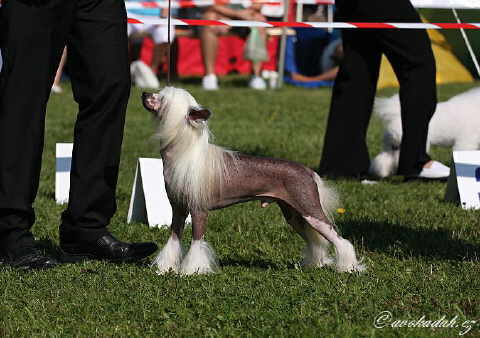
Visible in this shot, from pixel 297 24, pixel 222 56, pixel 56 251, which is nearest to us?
pixel 56 251

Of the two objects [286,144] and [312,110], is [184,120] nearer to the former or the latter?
[286,144]

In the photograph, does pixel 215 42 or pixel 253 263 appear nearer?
pixel 253 263

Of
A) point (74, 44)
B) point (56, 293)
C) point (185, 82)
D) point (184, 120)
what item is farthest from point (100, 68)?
point (185, 82)

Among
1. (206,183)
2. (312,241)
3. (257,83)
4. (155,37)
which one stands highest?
(206,183)

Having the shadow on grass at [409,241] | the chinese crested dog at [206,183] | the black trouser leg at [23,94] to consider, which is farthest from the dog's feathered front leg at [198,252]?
the shadow on grass at [409,241]

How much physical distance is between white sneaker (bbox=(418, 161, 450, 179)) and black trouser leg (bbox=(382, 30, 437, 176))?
0.20 feet

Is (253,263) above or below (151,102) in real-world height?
below

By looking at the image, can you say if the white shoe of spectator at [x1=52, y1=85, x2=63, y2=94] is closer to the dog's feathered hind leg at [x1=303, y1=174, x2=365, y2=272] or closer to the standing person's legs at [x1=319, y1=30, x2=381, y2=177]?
the standing person's legs at [x1=319, y1=30, x2=381, y2=177]

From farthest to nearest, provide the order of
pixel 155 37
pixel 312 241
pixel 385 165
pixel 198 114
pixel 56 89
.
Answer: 1. pixel 155 37
2. pixel 56 89
3. pixel 385 165
4. pixel 312 241
5. pixel 198 114

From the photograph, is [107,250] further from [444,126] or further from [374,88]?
[444,126]

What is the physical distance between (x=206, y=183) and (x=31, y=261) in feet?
3.13

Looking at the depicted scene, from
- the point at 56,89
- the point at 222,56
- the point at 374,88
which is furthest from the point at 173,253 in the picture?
the point at 222,56

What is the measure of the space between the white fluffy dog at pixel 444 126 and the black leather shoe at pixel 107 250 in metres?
3.22

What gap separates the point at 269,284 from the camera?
12.7 feet
